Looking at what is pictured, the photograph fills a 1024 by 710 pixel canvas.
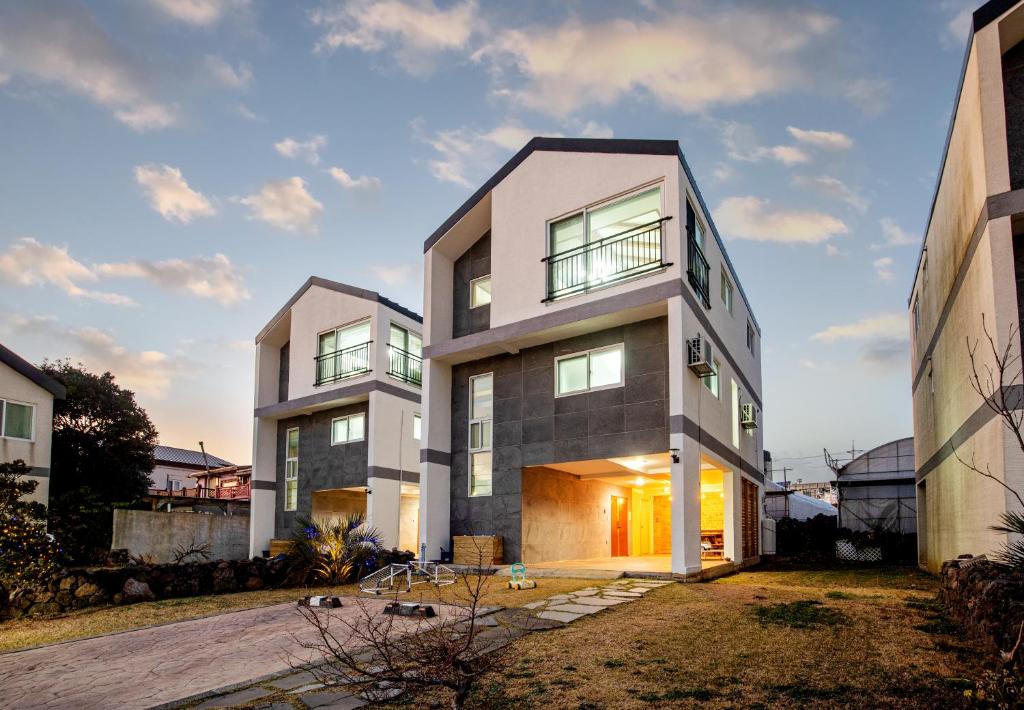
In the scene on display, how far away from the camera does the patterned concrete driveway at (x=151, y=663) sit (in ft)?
19.5

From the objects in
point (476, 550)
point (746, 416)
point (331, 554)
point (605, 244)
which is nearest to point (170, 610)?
point (331, 554)

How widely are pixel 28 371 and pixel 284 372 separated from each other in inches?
295

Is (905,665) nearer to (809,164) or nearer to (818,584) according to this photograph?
(818,584)

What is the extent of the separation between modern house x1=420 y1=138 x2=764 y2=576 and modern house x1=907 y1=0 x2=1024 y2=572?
4.25 meters

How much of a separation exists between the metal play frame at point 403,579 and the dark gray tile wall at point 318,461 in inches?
241

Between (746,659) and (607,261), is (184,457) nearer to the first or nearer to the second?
(607,261)

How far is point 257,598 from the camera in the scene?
12.4m

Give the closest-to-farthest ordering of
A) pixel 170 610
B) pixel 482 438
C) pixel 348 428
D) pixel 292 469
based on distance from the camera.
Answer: pixel 170 610, pixel 482 438, pixel 348 428, pixel 292 469

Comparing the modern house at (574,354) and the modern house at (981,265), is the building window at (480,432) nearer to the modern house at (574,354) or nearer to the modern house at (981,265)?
the modern house at (574,354)

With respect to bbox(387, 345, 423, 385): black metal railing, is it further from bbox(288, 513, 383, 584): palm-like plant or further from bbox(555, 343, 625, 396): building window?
bbox(555, 343, 625, 396): building window

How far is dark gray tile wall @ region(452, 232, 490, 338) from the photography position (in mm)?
16547

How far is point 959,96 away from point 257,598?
1438 centimetres

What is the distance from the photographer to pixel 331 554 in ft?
47.5

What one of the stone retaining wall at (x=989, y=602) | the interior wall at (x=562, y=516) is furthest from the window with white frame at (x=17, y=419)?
the stone retaining wall at (x=989, y=602)
